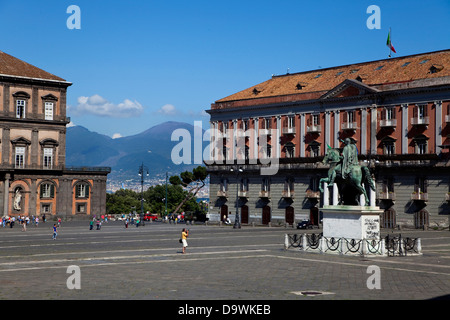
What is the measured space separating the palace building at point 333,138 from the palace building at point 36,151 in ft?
64.3

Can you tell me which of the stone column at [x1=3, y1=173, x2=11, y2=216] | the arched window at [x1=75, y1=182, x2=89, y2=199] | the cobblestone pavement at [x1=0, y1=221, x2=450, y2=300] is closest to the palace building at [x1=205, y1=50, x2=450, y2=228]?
the arched window at [x1=75, y1=182, x2=89, y2=199]

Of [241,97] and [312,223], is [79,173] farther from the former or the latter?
[312,223]

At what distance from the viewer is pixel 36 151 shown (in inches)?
3570

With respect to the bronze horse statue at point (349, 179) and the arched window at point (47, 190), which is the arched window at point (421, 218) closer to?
the bronze horse statue at point (349, 179)

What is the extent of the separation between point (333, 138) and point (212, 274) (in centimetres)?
5400

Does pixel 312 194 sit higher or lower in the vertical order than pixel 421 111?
lower

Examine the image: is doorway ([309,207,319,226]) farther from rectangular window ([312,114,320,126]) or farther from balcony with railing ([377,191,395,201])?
rectangular window ([312,114,320,126])

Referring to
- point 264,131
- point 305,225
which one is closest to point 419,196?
point 305,225

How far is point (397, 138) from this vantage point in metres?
72.4

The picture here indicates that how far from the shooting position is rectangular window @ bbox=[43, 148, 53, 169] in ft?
300

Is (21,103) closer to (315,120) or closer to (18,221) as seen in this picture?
(18,221)

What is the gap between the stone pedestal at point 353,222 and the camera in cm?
3681

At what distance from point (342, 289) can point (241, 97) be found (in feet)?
233
